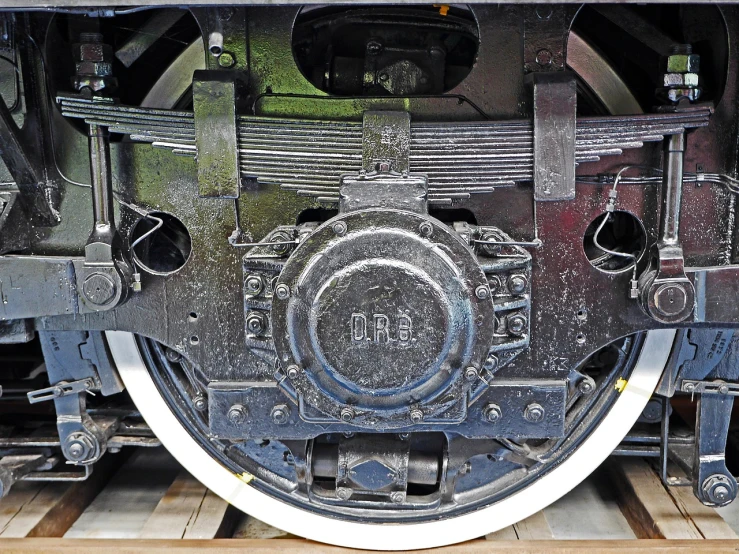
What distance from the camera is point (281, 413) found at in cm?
189

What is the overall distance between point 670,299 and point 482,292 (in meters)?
0.52

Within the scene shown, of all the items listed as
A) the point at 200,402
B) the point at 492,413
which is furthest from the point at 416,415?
the point at 200,402

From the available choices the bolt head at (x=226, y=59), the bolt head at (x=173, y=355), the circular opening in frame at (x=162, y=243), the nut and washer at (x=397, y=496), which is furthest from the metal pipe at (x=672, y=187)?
the bolt head at (x=173, y=355)

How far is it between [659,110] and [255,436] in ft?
4.57

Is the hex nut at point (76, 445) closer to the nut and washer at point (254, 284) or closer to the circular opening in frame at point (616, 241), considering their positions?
the nut and washer at point (254, 284)

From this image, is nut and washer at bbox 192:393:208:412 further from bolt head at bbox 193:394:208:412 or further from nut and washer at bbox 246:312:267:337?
nut and washer at bbox 246:312:267:337

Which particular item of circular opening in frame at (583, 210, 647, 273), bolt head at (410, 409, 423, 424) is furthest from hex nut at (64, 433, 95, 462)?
circular opening in frame at (583, 210, 647, 273)

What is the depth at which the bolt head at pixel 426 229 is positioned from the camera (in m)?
1.61

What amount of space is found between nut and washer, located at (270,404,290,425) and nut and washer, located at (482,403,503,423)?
1.77ft

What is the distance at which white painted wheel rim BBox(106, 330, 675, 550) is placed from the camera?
6.76ft

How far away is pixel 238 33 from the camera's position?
177 cm

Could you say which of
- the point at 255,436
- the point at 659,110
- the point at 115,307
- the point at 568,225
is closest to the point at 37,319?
the point at 115,307

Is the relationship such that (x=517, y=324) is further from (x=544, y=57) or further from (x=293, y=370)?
(x=544, y=57)

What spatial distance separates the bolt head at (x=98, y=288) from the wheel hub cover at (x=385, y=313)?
0.46m
